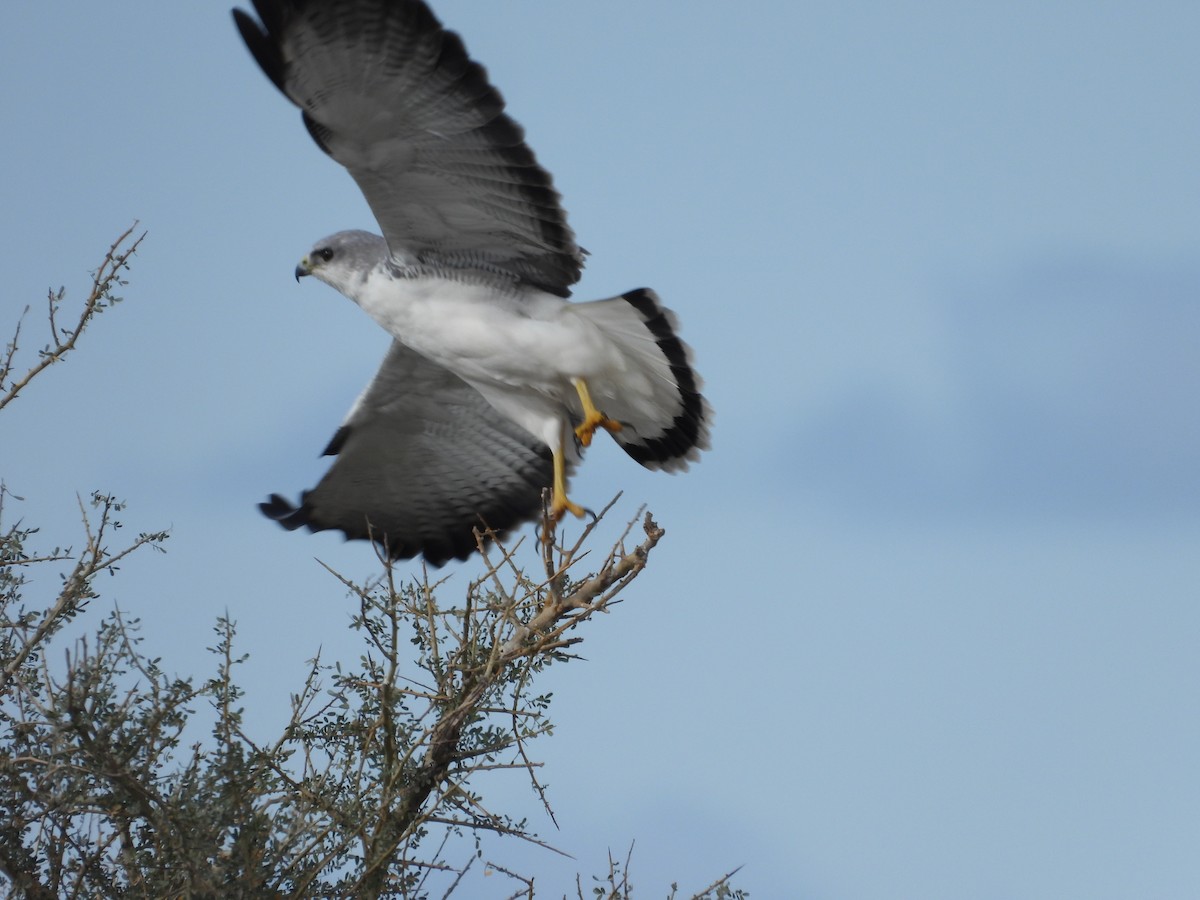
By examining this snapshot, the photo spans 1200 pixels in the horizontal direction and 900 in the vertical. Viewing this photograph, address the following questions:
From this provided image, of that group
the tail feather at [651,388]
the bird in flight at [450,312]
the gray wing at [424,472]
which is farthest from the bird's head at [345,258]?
the tail feather at [651,388]

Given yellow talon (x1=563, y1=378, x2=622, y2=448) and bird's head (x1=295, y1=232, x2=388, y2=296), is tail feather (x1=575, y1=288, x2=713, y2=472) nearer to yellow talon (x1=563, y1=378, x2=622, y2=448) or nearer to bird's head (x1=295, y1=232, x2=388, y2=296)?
yellow talon (x1=563, y1=378, x2=622, y2=448)

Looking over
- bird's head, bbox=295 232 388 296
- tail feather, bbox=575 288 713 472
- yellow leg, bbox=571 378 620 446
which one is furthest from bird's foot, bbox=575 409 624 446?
bird's head, bbox=295 232 388 296

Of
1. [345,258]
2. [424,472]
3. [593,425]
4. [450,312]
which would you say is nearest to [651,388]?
[593,425]

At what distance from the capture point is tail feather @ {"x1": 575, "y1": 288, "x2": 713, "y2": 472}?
5547mm

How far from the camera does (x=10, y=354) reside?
4.79 m

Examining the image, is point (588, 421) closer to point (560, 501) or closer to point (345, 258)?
point (560, 501)

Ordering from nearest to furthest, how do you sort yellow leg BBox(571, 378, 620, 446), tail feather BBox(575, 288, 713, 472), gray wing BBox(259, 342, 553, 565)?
1. tail feather BBox(575, 288, 713, 472)
2. yellow leg BBox(571, 378, 620, 446)
3. gray wing BBox(259, 342, 553, 565)

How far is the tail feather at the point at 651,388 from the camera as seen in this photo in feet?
18.2

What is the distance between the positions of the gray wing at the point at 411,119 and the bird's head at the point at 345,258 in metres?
0.29

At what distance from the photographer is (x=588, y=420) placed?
5.80m

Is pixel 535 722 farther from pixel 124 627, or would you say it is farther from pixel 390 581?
pixel 124 627

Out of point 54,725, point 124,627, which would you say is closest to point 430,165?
point 124,627

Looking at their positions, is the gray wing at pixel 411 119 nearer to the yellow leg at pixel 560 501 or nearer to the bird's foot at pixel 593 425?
the bird's foot at pixel 593 425

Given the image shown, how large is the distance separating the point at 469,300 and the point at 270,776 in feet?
7.02
